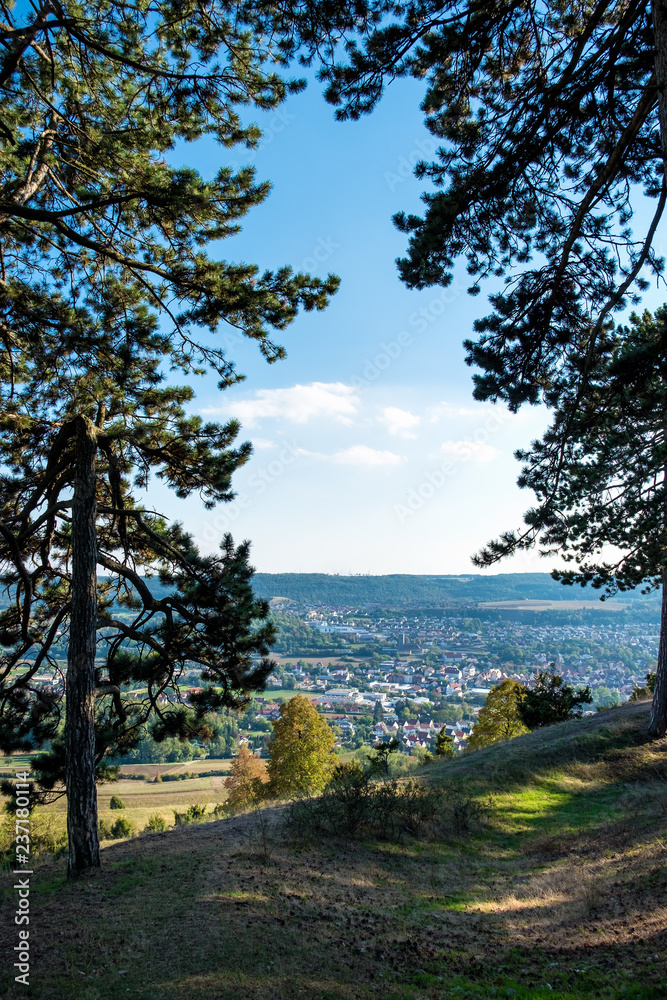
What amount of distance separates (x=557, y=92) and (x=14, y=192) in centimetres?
564

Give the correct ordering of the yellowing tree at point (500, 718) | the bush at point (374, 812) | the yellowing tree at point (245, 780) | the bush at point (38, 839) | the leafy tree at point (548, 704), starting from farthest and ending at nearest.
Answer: the yellowing tree at point (245, 780) < the yellowing tree at point (500, 718) < the leafy tree at point (548, 704) < the bush at point (38, 839) < the bush at point (374, 812)

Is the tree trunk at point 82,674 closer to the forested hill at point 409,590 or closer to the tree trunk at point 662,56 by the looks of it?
the tree trunk at point 662,56

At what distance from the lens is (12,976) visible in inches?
167

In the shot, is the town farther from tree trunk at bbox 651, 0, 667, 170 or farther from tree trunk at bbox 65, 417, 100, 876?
tree trunk at bbox 651, 0, 667, 170

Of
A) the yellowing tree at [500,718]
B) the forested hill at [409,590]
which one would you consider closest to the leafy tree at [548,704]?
the yellowing tree at [500,718]

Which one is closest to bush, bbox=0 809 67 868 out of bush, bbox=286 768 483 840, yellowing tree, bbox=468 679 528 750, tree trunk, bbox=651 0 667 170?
bush, bbox=286 768 483 840

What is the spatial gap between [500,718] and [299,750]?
9.65 metres

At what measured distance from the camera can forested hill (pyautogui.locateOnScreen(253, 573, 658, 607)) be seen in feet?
547

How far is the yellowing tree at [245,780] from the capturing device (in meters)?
25.8

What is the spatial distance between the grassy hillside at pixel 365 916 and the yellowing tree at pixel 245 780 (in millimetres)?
16815

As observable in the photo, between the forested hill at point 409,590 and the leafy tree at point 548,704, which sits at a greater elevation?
the leafy tree at point 548,704

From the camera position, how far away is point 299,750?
24.0 m

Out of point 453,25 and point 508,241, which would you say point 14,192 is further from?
point 508,241

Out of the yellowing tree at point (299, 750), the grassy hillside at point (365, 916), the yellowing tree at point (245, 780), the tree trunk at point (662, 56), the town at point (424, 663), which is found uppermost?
the tree trunk at point (662, 56)
